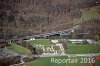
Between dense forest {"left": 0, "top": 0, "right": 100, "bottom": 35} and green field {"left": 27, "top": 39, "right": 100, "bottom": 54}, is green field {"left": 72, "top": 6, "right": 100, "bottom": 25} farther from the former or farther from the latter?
green field {"left": 27, "top": 39, "right": 100, "bottom": 54}

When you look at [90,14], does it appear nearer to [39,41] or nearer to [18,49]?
[39,41]

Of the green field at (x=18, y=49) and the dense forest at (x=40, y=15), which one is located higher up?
the dense forest at (x=40, y=15)

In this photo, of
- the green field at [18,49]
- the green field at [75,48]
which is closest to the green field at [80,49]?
the green field at [75,48]

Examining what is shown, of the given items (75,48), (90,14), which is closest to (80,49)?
(75,48)

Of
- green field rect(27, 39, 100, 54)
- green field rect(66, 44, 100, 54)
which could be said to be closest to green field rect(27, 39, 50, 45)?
green field rect(27, 39, 100, 54)

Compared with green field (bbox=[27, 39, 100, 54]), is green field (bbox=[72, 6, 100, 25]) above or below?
above

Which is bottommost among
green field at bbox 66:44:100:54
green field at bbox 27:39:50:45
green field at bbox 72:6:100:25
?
green field at bbox 66:44:100:54

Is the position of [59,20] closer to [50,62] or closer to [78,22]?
[78,22]

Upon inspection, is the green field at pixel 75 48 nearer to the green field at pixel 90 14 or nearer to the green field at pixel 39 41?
the green field at pixel 39 41
